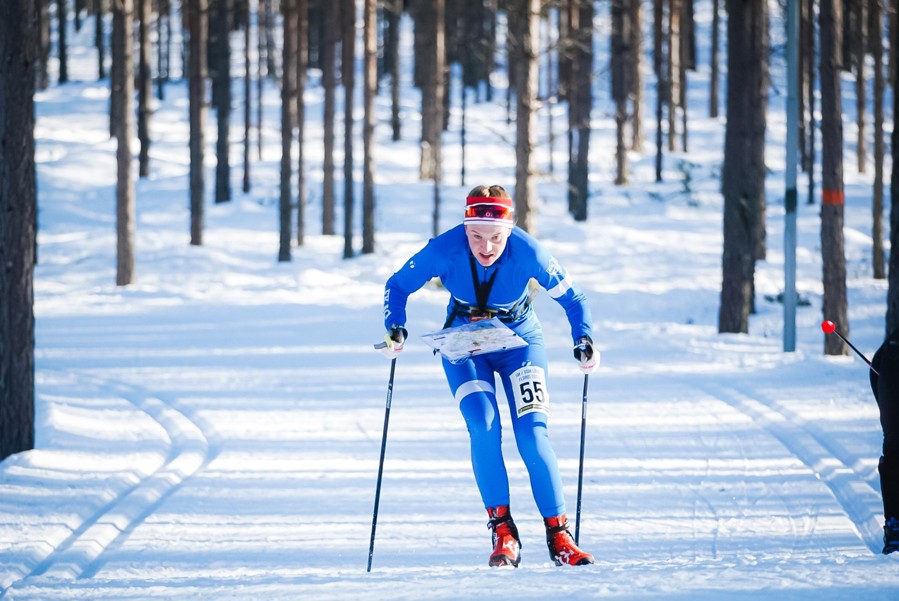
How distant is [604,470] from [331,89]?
830 inches

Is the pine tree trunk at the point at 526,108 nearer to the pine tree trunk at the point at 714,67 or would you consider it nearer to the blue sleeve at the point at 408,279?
the blue sleeve at the point at 408,279

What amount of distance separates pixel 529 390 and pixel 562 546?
92 centimetres

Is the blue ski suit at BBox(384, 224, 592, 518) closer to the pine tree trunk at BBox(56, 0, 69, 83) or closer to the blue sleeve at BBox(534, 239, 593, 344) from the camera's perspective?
the blue sleeve at BBox(534, 239, 593, 344)

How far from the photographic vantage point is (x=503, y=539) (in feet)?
18.3

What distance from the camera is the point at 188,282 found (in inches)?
925

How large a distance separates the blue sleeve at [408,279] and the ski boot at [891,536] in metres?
3.03

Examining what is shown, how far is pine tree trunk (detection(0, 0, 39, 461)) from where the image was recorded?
8297mm

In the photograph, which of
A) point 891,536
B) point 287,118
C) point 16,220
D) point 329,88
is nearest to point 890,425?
point 891,536

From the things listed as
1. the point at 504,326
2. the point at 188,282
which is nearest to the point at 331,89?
the point at 188,282

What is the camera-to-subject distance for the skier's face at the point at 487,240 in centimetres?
578

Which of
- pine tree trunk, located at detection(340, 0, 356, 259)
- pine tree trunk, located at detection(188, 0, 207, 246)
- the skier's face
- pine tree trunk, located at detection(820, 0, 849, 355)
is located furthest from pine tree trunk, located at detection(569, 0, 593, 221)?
the skier's face

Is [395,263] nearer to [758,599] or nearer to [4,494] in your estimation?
[4,494]

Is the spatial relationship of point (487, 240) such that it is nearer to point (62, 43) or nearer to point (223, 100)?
point (223, 100)

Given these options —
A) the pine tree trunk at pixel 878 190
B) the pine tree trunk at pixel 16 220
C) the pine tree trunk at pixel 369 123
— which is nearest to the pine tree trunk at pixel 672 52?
the pine tree trunk at pixel 878 190
